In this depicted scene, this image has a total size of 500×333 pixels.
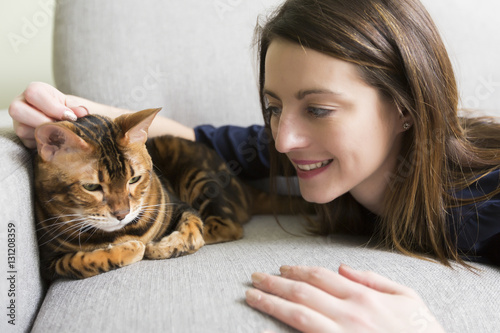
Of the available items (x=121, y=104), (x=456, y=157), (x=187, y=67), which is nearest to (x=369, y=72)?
(x=456, y=157)

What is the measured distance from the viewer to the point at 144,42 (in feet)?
4.91

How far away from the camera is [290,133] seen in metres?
1.02

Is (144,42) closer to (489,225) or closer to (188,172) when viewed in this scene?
(188,172)

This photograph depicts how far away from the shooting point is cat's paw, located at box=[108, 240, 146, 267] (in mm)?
939

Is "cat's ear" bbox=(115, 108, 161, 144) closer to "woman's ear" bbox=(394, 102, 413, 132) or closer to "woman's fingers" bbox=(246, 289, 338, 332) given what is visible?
"woman's fingers" bbox=(246, 289, 338, 332)

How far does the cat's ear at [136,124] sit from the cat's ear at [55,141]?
0.10 m

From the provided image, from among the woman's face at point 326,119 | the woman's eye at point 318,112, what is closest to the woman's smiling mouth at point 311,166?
the woman's face at point 326,119

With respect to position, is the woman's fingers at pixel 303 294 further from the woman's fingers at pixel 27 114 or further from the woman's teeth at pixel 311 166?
the woman's fingers at pixel 27 114

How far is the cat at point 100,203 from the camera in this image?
913mm

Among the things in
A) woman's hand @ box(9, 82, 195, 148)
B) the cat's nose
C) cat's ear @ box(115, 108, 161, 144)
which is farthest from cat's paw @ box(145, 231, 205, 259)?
woman's hand @ box(9, 82, 195, 148)

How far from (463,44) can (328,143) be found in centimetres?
99

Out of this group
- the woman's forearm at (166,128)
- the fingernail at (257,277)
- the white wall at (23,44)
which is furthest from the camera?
the white wall at (23,44)

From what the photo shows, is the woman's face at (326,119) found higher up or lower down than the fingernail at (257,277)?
higher up

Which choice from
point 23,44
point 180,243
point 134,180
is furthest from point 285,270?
point 23,44
